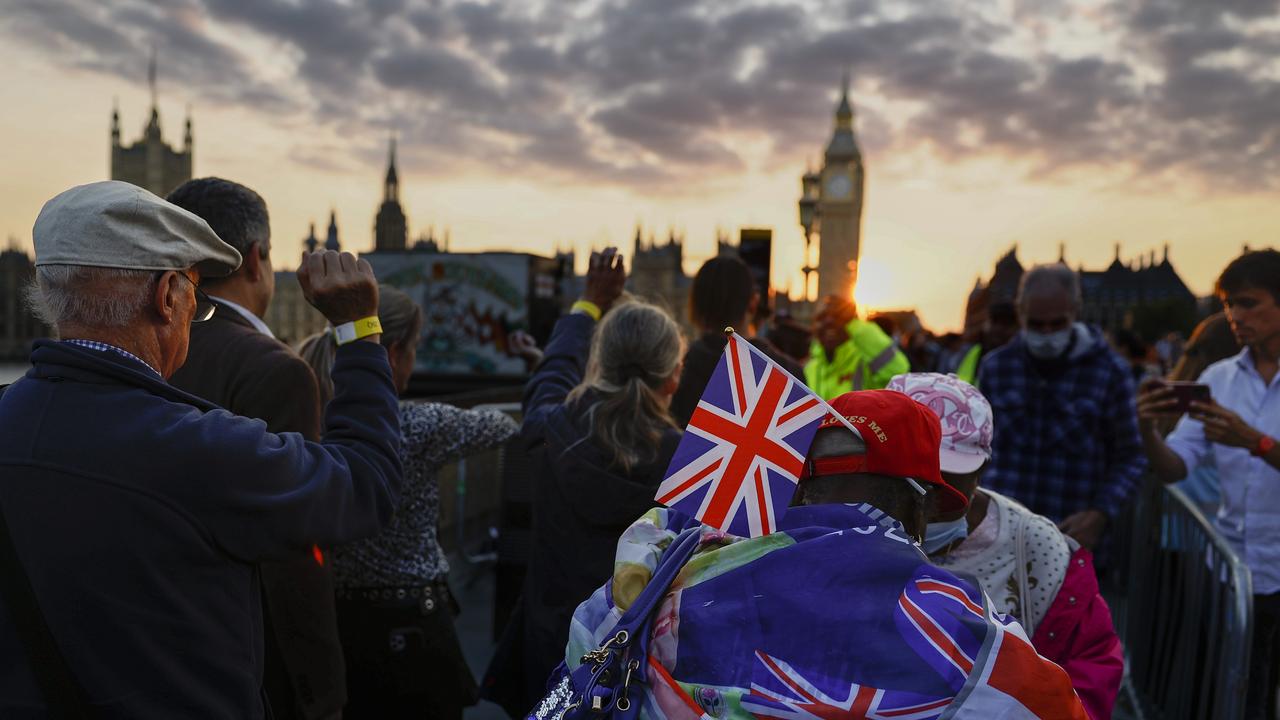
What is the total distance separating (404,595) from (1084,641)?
2.16 meters

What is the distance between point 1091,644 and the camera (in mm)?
2189

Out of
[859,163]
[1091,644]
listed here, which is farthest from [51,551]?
[859,163]

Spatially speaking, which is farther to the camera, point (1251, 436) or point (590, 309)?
point (590, 309)

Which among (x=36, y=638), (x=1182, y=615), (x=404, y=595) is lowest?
(x=1182, y=615)

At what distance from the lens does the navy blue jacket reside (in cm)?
162

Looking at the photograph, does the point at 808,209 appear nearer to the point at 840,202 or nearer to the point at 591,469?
the point at 591,469

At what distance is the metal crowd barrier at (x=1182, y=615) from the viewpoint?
3.62 metres

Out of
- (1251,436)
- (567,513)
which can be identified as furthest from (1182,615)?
(567,513)

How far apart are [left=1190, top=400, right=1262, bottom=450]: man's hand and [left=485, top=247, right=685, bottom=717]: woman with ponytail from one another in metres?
2.26

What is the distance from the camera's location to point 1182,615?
466 cm

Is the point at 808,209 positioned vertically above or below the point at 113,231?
above

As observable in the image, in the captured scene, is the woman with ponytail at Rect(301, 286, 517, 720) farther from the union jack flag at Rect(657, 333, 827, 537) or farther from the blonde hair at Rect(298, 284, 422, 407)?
the union jack flag at Rect(657, 333, 827, 537)

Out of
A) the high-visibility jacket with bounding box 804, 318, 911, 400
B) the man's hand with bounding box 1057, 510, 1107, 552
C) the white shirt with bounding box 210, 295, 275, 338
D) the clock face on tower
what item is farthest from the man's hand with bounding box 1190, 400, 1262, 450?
the clock face on tower

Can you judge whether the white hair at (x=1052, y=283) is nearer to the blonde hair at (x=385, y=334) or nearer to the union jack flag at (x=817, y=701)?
the blonde hair at (x=385, y=334)
